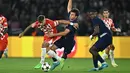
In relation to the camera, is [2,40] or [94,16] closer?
[94,16]

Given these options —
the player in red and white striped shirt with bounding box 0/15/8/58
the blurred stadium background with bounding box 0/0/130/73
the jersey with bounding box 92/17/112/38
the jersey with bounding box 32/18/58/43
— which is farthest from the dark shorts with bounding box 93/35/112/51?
the blurred stadium background with bounding box 0/0/130/73

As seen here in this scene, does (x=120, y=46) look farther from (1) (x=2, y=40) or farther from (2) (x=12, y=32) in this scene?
(1) (x=2, y=40)

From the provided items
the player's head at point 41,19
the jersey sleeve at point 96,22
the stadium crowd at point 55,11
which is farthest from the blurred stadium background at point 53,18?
the player's head at point 41,19

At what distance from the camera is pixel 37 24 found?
50.1 feet

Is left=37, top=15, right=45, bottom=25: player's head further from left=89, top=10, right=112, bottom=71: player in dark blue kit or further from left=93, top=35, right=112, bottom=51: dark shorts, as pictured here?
left=93, top=35, right=112, bottom=51: dark shorts

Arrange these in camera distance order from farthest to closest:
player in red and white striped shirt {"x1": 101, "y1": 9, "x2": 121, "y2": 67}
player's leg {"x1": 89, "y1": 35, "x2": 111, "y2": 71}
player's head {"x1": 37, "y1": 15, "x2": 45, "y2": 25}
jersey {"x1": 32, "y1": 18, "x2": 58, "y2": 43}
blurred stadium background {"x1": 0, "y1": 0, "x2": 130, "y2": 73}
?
blurred stadium background {"x1": 0, "y1": 0, "x2": 130, "y2": 73} → player in red and white striped shirt {"x1": 101, "y1": 9, "x2": 121, "y2": 67} → player's leg {"x1": 89, "y1": 35, "x2": 111, "y2": 71} → jersey {"x1": 32, "y1": 18, "x2": 58, "y2": 43} → player's head {"x1": 37, "y1": 15, "x2": 45, "y2": 25}

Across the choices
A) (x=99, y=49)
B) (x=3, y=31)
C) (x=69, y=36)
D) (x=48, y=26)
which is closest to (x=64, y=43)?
(x=69, y=36)

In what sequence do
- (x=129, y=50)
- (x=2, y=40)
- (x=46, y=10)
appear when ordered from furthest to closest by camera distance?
(x=46, y=10), (x=129, y=50), (x=2, y=40)

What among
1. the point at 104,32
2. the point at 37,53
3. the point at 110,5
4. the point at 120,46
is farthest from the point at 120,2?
the point at 104,32

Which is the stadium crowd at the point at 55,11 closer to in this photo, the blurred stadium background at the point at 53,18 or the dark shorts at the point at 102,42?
the blurred stadium background at the point at 53,18

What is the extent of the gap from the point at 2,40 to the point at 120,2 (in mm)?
12836

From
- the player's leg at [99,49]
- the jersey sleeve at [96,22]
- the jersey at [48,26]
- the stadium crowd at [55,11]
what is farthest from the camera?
the stadium crowd at [55,11]

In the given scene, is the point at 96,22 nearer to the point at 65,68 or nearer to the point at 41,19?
the point at 41,19

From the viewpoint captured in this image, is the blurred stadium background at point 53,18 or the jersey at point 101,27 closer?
the jersey at point 101,27
